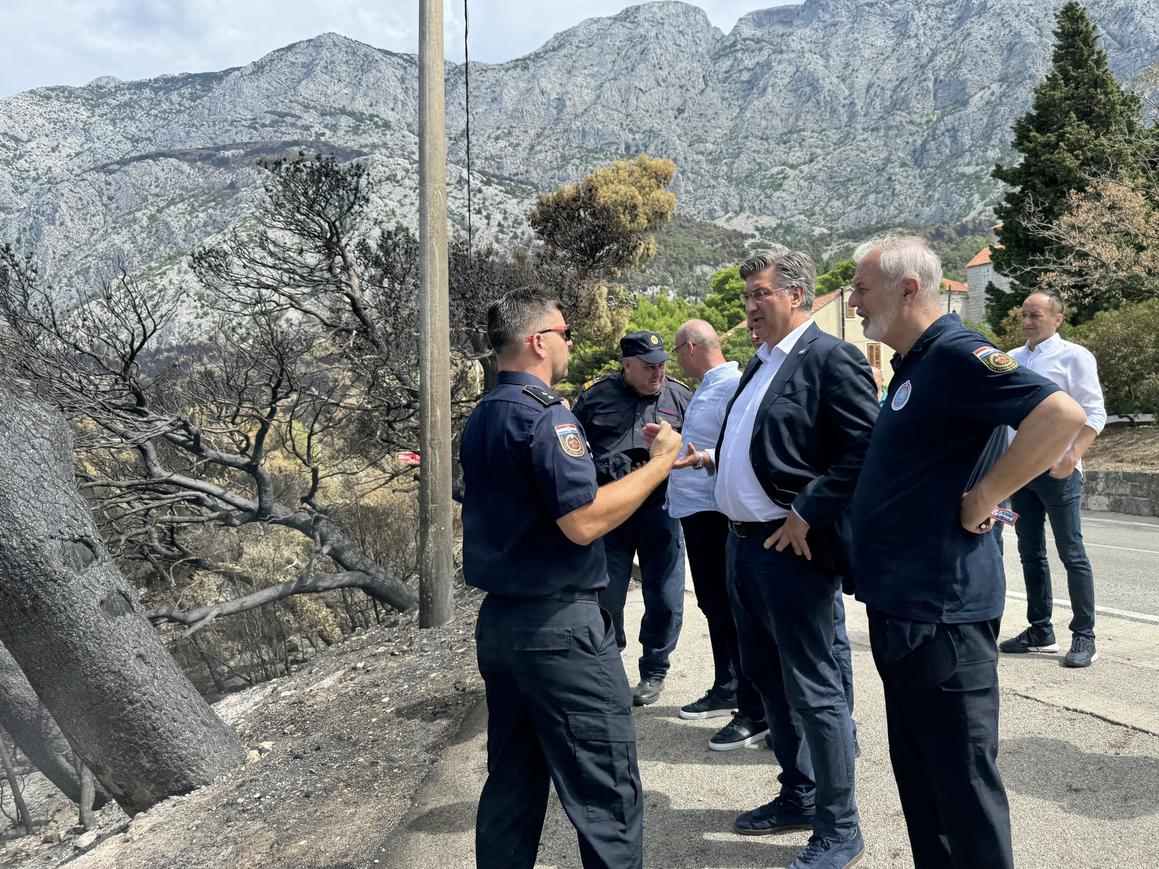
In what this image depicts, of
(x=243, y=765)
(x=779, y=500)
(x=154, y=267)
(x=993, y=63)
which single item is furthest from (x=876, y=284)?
(x=993, y=63)

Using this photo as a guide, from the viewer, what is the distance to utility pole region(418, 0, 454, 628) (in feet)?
22.5

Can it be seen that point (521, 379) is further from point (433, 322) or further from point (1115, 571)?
point (1115, 571)

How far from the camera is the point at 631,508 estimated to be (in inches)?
87.1

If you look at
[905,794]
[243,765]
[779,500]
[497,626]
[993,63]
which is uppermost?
[993,63]

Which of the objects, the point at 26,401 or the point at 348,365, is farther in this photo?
the point at 348,365

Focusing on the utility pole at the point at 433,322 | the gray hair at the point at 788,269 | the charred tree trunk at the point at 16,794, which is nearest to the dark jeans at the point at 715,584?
the gray hair at the point at 788,269

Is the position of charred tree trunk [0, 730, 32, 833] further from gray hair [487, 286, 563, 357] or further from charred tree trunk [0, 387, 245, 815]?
gray hair [487, 286, 563, 357]

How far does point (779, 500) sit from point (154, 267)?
7345cm

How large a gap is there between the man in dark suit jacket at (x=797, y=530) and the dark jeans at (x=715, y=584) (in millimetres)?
1089

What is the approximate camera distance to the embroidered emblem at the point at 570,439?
7.00 feet

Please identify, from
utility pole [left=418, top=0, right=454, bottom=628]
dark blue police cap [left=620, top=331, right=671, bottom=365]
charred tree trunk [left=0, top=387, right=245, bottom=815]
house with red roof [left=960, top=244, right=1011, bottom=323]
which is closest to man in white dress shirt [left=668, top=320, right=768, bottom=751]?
dark blue police cap [left=620, top=331, right=671, bottom=365]

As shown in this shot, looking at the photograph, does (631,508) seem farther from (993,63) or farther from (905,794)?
(993,63)

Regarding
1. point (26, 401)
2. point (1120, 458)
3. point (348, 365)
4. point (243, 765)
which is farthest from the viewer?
point (348, 365)

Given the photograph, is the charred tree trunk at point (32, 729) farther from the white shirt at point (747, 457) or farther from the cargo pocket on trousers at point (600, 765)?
the white shirt at point (747, 457)
